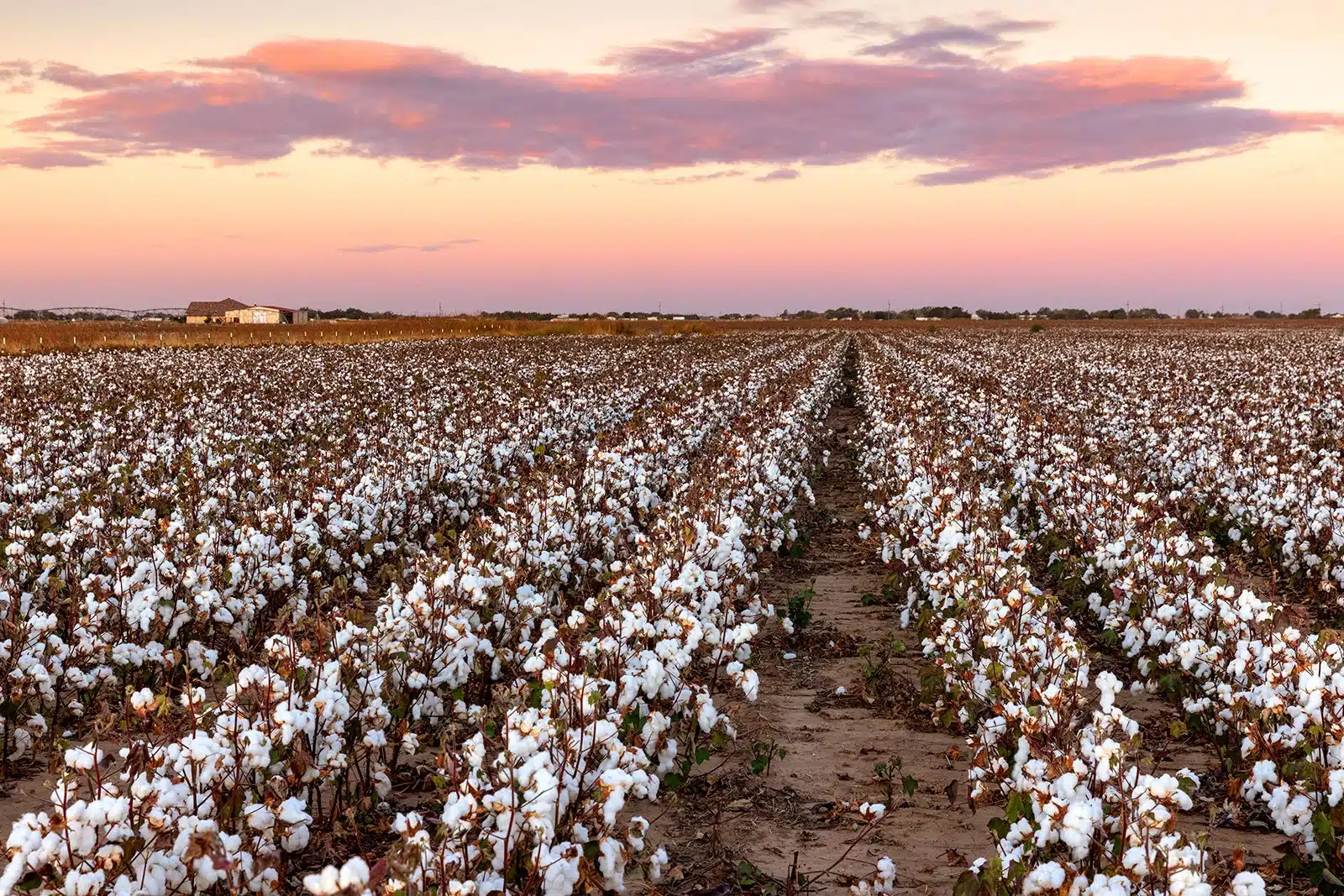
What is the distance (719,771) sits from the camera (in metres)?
6.04

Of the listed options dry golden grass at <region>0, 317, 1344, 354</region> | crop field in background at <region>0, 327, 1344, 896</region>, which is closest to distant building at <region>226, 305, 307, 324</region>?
dry golden grass at <region>0, 317, 1344, 354</region>

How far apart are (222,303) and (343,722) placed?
165 meters

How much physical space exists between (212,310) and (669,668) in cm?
16043

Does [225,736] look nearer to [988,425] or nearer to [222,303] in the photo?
[988,425]

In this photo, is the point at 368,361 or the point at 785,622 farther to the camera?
the point at 368,361

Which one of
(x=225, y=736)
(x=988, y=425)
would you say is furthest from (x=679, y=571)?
(x=988, y=425)

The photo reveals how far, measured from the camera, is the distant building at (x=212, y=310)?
144 metres

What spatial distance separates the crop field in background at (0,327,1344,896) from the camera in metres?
3.80

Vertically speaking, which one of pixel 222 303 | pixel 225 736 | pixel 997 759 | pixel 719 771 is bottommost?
pixel 719 771

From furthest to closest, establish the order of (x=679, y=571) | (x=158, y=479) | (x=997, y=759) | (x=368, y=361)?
(x=368, y=361) < (x=158, y=479) < (x=679, y=571) < (x=997, y=759)

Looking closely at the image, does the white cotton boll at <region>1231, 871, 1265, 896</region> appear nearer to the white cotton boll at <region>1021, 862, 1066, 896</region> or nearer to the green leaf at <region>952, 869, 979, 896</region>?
the white cotton boll at <region>1021, 862, 1066, 896</region>

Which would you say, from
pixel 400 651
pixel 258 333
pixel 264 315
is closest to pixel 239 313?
pixel 264 315

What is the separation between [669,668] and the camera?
5371mm

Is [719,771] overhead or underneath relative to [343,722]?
underneath
